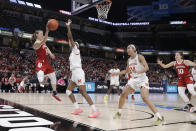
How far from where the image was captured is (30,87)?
50.6 feet

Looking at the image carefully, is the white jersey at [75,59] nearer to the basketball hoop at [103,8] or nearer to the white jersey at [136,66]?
the white jersey at [136,66]

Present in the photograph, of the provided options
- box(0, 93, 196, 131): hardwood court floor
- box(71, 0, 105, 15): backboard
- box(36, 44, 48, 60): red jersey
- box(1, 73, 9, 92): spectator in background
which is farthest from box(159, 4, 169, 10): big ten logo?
box(36, 44, 48, 60): red jersey

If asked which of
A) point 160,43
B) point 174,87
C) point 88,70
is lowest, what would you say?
point 174,87

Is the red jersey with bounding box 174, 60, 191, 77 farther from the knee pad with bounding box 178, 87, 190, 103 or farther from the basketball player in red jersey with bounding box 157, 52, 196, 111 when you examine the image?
the knee pad with bounding box 178, 87, 190, 103

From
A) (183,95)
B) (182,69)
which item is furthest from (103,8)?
(183,95)

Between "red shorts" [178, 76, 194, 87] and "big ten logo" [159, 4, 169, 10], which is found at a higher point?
"big ten logo" [159, 4, 169, 10]

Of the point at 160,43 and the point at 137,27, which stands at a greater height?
the point at 137,27

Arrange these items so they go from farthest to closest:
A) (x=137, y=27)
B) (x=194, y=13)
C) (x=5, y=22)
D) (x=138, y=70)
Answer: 1. (x=137, y=27)
2. (x=194, y=13)
3. (x=5, y=22)
4. (x=138, y=70)

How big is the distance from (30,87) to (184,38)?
1227 inches

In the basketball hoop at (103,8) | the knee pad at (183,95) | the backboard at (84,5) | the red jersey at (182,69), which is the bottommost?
the knee pad at (183,95)

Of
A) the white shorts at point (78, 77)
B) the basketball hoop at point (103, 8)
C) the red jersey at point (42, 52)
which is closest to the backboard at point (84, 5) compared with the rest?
the basketball hoop at point (103, 8)

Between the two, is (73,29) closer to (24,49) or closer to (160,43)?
(24,49)

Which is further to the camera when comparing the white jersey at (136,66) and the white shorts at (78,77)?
the white shorts at (78,77)

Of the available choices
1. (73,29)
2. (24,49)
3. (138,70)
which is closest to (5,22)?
(24,49)
